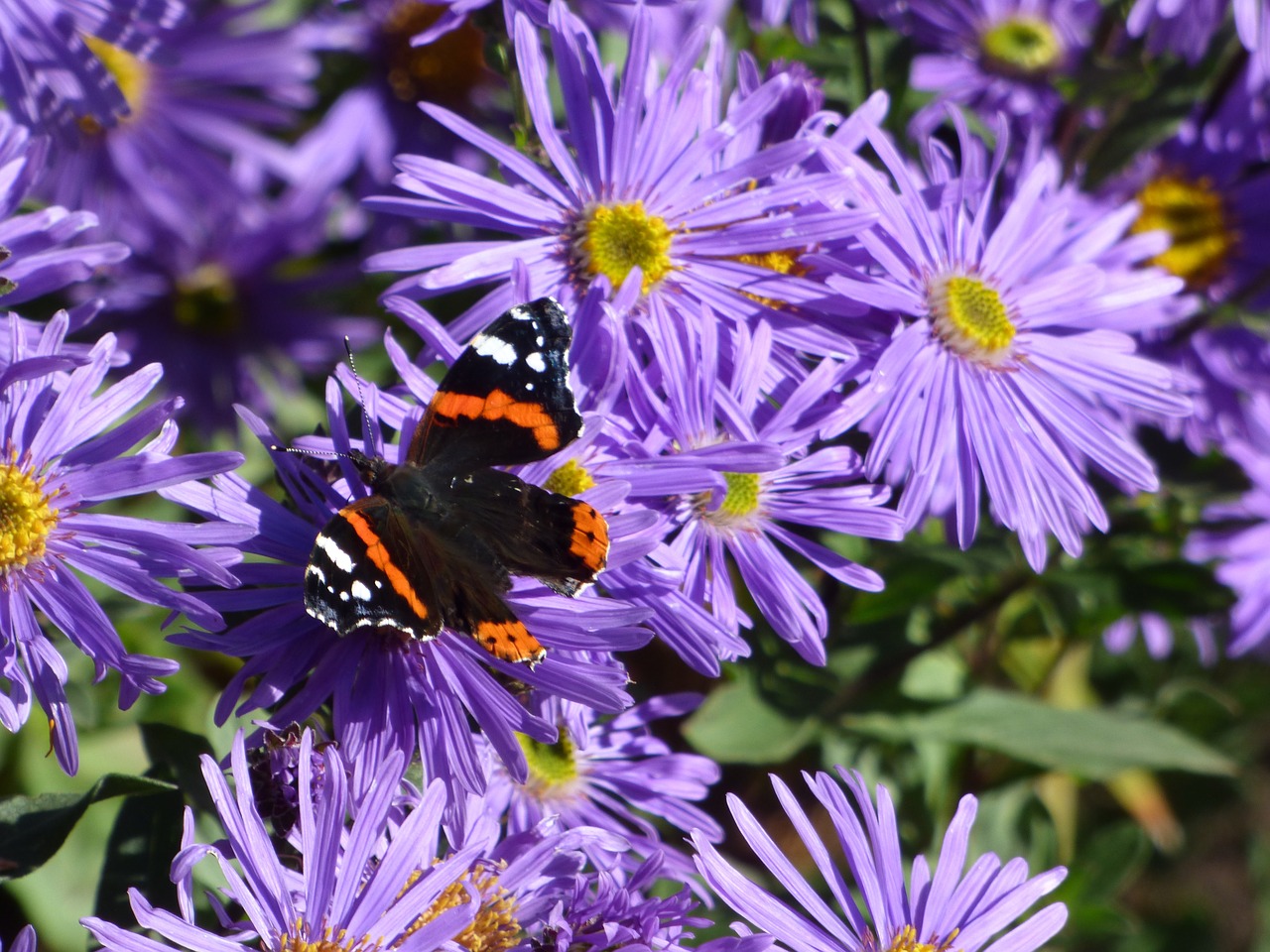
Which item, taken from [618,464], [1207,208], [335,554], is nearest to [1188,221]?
[1207,208]

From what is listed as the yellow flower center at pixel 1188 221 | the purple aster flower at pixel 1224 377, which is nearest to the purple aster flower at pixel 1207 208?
the yellow flower center at pixel 1188 221

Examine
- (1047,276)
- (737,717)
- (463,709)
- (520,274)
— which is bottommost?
(463,709)

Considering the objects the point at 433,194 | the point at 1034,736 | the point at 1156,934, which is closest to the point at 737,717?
the point at 1034,736

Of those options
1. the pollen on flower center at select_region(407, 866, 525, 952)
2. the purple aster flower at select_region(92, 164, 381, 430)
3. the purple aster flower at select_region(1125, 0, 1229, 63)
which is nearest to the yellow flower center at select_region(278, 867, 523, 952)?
the pollen on flower center at select_region(407, 866, 525, 952)

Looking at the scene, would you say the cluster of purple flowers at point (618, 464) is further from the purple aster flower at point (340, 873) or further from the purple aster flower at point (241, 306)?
the purple aster flower at point (241, 306)

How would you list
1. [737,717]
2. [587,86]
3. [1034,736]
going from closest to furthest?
[587,86] → [737,717] → [1034,736]

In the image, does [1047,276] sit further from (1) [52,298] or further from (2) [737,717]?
(1) [52,298]

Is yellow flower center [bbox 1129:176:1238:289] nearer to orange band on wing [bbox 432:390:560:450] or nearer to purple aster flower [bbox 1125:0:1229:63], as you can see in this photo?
purple aster flower [bbox 1125:0:1229:63]
